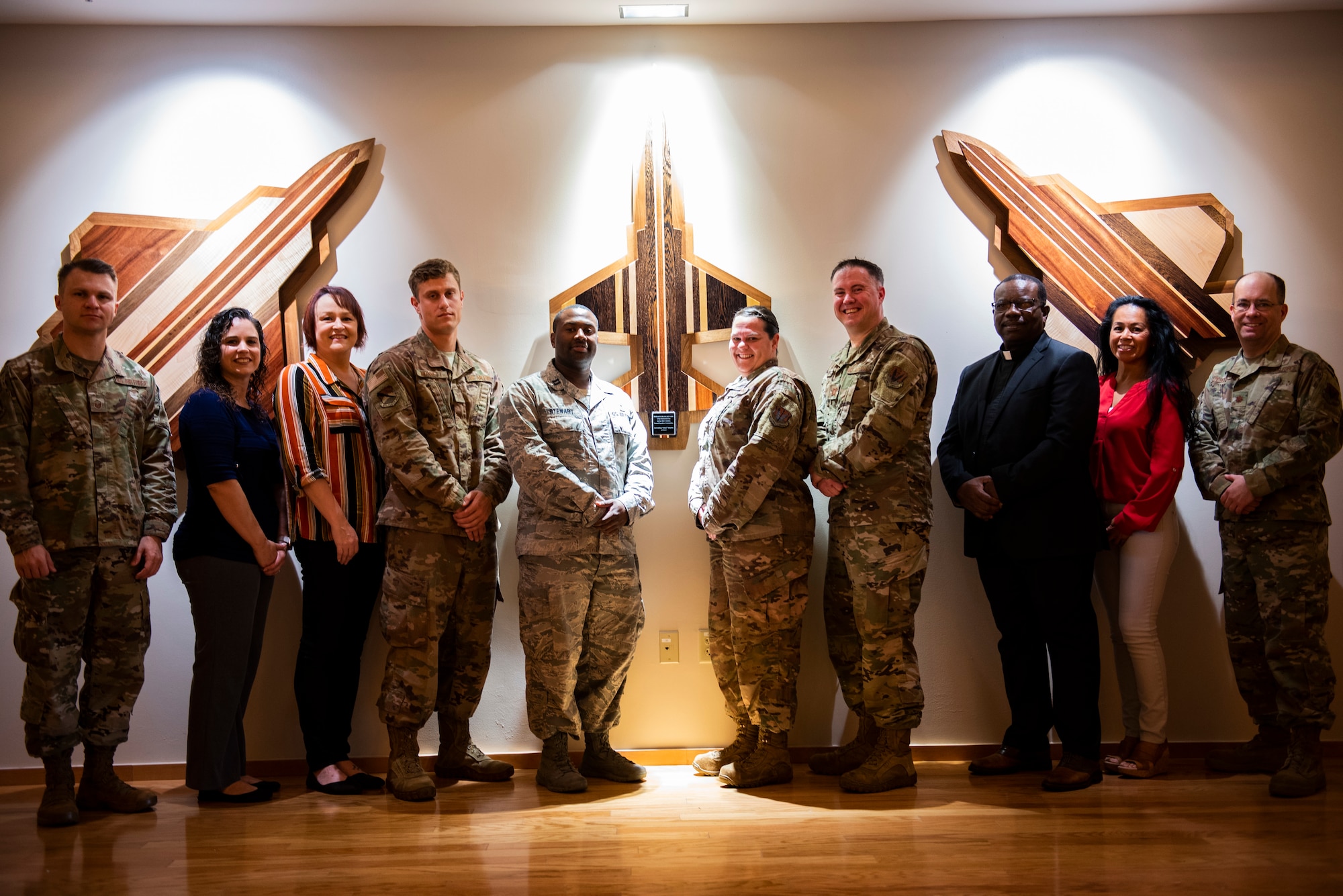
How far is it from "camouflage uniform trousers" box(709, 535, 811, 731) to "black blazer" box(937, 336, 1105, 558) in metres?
0.72

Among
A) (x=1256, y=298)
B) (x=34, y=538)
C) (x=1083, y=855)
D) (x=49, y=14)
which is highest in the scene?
(x=49, y=14)

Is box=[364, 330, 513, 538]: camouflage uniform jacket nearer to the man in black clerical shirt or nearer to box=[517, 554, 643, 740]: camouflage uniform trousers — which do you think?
box=[517, 554, 643, 740]: camouflage uniform trousers

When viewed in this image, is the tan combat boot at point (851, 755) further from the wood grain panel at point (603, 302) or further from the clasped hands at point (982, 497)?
the wood grain panel at point (603, 302)

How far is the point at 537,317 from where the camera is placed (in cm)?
357

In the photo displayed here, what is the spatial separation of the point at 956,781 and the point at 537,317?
2.42 meters

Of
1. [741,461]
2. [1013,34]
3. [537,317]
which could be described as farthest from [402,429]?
[1013,34]

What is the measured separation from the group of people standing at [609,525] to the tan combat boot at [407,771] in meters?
0.01

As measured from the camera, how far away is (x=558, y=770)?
3.09 m

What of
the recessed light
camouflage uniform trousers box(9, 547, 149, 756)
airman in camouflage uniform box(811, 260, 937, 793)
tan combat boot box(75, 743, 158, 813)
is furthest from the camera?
the recessed light

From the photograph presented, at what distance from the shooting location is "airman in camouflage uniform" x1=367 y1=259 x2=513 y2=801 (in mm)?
2982

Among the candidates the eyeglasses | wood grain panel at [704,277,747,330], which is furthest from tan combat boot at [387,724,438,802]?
the eyeglasses

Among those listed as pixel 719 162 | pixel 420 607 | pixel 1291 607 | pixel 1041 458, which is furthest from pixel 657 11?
pixel 1291 607

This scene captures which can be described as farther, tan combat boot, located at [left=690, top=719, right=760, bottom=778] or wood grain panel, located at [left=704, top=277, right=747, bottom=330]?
wood grain panel, located at [left=704, top=277, right=747, bottom=330]

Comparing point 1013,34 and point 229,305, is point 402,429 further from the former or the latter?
point 1013,34
